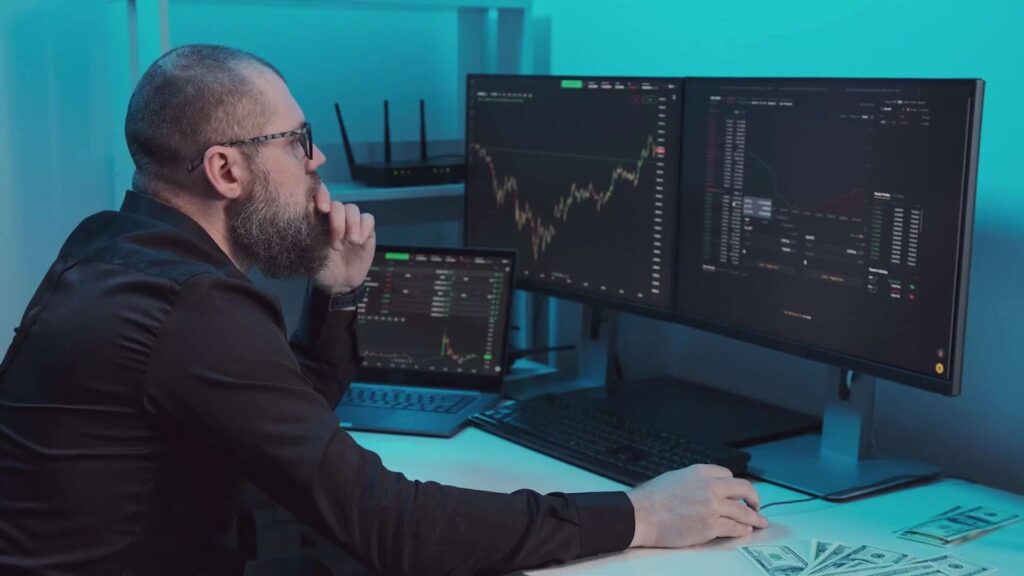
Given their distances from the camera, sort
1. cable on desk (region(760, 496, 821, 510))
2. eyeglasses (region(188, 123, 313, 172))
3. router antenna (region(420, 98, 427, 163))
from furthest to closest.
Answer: router antenna (region(420, 98, 427, 163)) < cable on desk (region(760, 496, 821, 510)) < eyeglasses (region(188, 123, 313, 172))

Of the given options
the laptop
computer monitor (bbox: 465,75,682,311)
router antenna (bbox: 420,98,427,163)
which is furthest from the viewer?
router antenna (bbox: 420,98,427,163)

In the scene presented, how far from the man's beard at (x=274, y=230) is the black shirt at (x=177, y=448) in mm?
145

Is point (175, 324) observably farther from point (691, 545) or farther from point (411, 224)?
point (411, 224)

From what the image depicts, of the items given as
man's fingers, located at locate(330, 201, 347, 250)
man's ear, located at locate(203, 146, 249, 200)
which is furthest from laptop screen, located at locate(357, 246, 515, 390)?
man's ear, located at locate(203, 146, 249, 200)

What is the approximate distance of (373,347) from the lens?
221 cm

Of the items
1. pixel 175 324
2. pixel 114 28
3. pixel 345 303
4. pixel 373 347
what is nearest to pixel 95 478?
pixel 175 324

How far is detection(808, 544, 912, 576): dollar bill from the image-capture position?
1.41 m

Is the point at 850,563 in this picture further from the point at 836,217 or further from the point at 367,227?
the point at 367,227

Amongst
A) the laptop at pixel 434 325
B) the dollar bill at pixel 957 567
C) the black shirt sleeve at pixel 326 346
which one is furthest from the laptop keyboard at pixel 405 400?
the dollar bill at pixel 957 567

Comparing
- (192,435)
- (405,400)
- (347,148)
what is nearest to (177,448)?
(192,435)

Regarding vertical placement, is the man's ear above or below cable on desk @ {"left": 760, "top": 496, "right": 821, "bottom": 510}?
above

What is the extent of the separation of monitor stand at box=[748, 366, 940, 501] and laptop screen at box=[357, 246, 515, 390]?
529 millimetres

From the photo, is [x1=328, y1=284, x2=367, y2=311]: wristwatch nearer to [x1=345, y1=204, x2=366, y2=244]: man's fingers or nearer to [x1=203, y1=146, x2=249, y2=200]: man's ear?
[x1=345, y1=204, x2=366, y2=244]: man's fingers

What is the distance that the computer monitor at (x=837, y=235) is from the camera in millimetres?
1561
